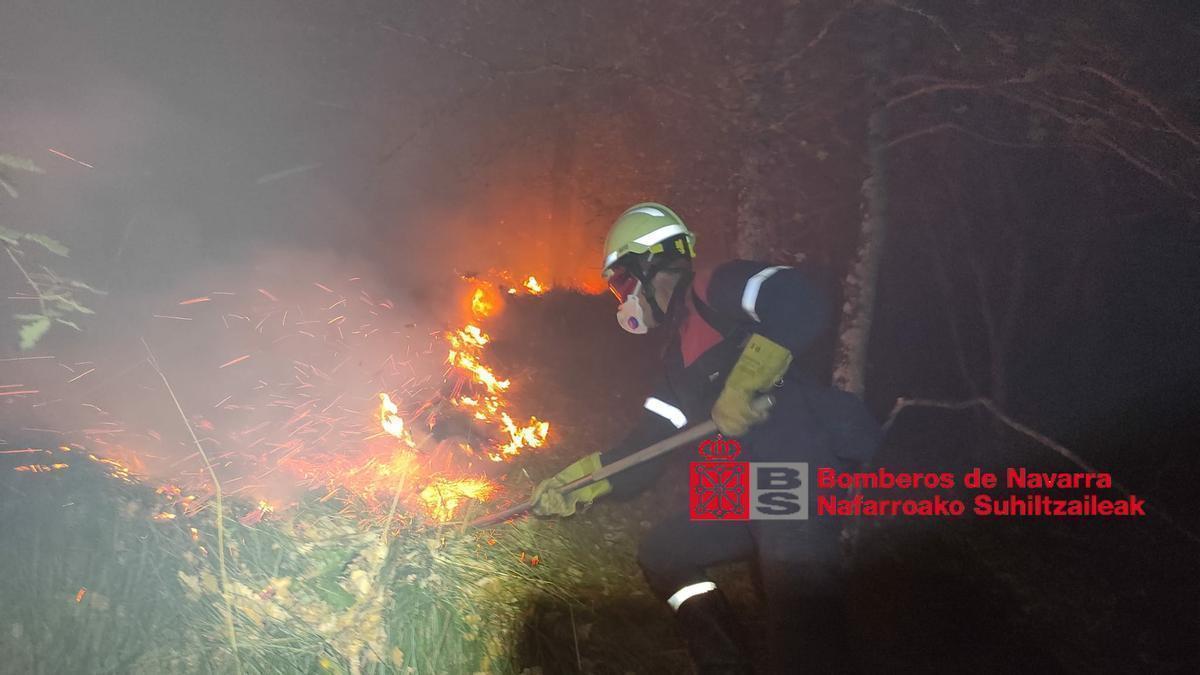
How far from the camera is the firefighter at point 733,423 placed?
107 inches

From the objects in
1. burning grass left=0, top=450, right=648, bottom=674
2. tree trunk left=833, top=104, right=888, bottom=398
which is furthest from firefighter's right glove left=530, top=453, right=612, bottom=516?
tree trunk left=833, top=104, right=888, bottom=398

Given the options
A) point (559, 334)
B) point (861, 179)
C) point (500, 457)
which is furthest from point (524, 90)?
point (500, 457)

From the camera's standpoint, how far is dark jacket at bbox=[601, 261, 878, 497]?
8.97 ft

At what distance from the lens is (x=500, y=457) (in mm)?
4820

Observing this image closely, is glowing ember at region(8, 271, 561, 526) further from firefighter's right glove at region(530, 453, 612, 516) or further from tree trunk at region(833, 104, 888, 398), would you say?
tree trunk at region(833, 104, 888, 398)

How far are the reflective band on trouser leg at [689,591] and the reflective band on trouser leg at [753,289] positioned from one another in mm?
1488

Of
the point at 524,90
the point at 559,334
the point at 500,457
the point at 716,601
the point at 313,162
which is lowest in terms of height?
the point at 716,601

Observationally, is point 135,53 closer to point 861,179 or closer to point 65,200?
point 65,200

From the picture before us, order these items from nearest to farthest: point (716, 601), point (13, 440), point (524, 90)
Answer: point (716, 601) → point (13, 440) → point (524, 90)

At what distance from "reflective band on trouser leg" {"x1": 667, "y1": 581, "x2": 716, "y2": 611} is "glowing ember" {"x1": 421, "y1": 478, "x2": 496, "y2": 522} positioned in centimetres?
160

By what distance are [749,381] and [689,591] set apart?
48.6 inches

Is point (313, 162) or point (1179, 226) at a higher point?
point (313, 162)

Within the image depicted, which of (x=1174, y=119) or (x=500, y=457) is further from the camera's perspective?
(x=500, y=457)

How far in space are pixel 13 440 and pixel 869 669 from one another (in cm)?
548
